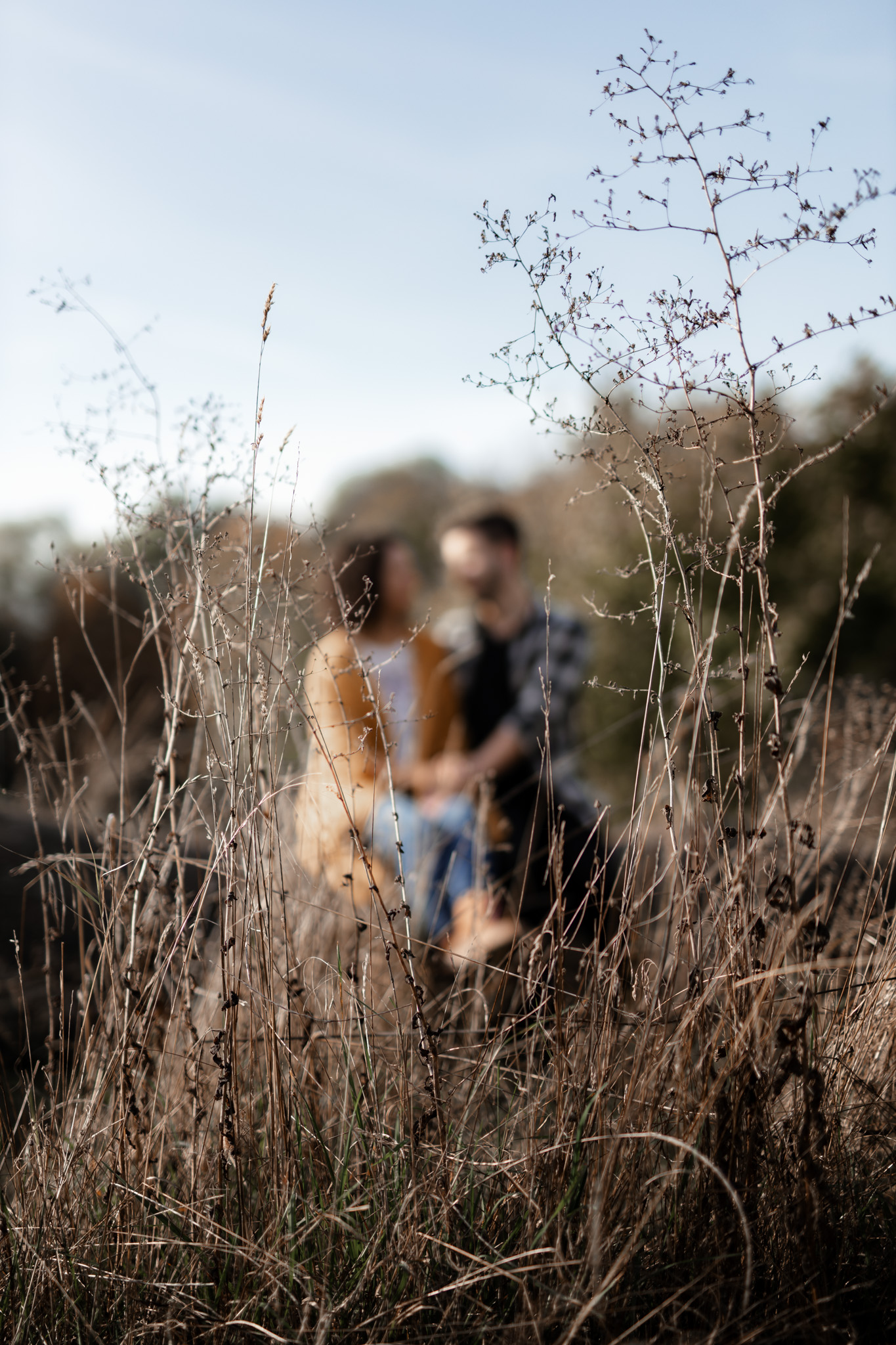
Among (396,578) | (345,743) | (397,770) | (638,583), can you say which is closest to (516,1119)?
(345,743)

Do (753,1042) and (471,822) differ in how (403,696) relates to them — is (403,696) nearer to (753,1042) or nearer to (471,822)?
(471,822)

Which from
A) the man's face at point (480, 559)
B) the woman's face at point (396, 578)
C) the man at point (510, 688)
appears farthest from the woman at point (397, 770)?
the man's face at point (480, 559)

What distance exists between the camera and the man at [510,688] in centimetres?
348

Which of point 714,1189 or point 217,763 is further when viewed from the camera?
point 217,763

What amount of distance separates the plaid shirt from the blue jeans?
1.23 feet

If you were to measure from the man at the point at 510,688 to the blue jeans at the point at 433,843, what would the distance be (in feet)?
0.42

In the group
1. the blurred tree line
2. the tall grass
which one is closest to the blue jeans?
the tall grass

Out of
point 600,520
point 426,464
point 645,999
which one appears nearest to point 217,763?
point 645,999

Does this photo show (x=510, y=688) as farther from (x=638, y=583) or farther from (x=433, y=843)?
(x=638, y=583)

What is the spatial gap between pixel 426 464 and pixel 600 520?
17.0m

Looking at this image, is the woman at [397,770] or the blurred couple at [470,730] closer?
the woman at [397,770]

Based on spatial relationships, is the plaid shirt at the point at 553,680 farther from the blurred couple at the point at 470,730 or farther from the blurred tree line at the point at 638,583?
the blurred tree line at the point at 638,583

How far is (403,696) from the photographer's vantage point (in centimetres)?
391

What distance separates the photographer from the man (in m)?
3.48
